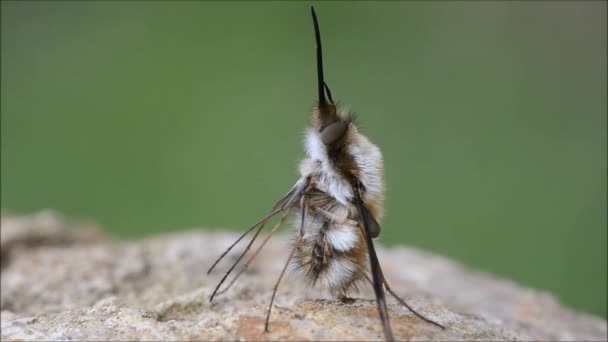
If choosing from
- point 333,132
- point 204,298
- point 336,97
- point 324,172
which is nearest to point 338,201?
point 324,172

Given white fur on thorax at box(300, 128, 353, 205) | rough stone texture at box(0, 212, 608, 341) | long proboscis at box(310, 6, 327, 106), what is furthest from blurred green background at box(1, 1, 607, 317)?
long proboscis at box(310, 6, 327, 106)

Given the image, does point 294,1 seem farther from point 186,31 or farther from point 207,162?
point 207,162

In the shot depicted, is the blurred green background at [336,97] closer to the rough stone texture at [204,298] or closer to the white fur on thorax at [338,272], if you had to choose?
the rough stone texture at [204,298]

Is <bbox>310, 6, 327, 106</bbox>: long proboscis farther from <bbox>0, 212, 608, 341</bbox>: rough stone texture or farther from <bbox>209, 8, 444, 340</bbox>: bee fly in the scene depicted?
<bbox>0, 212, 608, 341</bbox>: rough stone texture

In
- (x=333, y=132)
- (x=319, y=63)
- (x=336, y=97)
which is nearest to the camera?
(x=319, y=63)

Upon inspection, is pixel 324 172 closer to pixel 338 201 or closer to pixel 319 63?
pixel 338 201

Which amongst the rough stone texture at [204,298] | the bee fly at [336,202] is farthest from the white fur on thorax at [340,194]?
the rough stone texture at [204,298]
